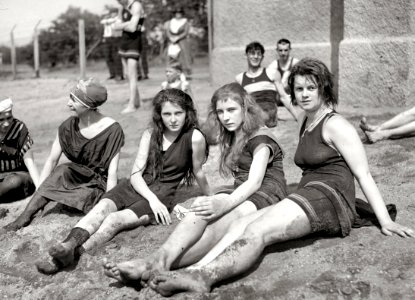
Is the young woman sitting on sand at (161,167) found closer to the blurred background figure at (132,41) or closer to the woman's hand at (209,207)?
the woman's hand at (209,207)

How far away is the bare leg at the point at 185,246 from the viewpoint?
3176 mm

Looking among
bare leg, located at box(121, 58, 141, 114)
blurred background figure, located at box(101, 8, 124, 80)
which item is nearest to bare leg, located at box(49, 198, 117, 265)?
bare leg, located at box(121, 58, 141, 114)

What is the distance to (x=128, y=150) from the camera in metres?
6.96

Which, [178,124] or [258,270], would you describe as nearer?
[258,270]

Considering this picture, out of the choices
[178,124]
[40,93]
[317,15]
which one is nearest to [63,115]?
[40,93]

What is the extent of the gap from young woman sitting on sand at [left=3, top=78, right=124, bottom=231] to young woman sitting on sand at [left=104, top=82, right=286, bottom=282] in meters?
1.02

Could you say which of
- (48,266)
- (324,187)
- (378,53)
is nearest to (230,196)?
(324,187)

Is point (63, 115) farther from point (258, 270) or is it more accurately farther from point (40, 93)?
point (258, 270)

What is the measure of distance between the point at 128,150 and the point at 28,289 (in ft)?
11.2

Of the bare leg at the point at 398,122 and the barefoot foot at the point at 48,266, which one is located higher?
the bare leg at the point at 398,122

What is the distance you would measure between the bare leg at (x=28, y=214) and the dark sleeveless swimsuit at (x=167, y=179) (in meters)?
0.60

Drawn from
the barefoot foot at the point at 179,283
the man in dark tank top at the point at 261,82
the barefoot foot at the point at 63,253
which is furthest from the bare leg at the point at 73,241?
the man in dark tank top at the point at 261,82

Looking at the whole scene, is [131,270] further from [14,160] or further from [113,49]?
[113,49]

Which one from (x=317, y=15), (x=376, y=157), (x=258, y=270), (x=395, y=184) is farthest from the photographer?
(x=317, y=15)
